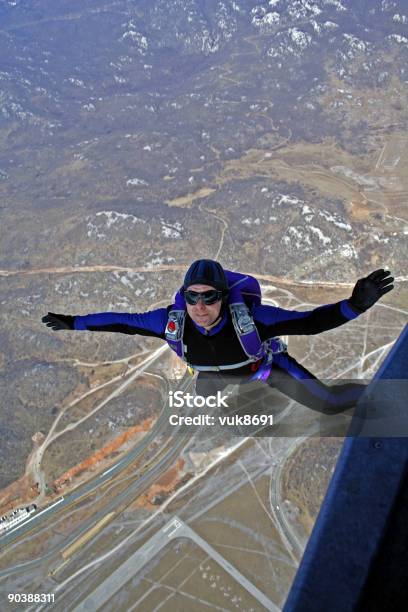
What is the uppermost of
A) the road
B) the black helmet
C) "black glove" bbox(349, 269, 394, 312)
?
the black helmet

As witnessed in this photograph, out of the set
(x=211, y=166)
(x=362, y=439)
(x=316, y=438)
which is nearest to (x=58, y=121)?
(x=211, y=166)

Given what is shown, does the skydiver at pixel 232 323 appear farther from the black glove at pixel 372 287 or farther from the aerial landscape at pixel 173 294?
the aerial landscape at pixel 173 294

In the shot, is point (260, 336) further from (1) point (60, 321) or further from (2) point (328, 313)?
(1) point (60, 321)

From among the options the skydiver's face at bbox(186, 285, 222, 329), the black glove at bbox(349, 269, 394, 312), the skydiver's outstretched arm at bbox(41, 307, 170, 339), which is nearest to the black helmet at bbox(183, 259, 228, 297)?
the skydiver's face at bbox(186, 285, 222, 329)

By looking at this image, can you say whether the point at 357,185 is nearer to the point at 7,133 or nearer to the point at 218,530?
the point at 218,530

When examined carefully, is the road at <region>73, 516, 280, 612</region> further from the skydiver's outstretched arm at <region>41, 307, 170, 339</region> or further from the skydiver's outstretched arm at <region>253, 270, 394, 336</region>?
the skydiver's outstretched arm at <region>253, 270, 394, 336</region>

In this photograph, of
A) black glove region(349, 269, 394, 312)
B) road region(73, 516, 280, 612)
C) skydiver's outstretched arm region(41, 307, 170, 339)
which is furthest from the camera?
road region(73, 516, 280, 612)

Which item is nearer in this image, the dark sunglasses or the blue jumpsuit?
the dark sunglasses
